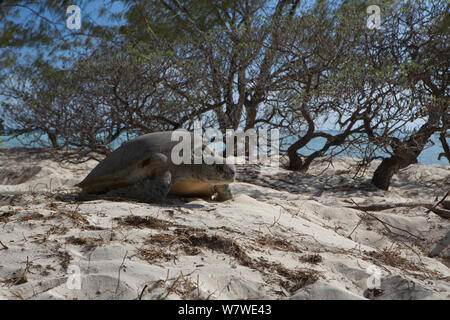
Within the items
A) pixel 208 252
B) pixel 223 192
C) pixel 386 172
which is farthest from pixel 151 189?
pixel 386 172

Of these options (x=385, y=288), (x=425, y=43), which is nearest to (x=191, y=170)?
(x=385, y=288)

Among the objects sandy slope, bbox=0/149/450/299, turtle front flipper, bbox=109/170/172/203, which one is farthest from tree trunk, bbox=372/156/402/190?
turtle front flipper, bbox=109/170/172/203

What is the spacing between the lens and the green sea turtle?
2908 mm

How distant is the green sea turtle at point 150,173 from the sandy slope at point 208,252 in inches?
7.8

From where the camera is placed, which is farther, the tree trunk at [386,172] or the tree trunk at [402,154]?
the tree trunk at [386,172]

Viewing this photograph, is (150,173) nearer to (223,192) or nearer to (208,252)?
(223,192)

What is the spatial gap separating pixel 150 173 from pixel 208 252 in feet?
4.37

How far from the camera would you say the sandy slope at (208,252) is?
4.76 feet

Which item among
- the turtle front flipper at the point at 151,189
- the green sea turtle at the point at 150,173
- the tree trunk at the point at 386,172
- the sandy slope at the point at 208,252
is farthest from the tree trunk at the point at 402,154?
the turtle front flipper at the point at 151,189

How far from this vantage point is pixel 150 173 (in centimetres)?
301

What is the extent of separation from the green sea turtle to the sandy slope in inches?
7.8

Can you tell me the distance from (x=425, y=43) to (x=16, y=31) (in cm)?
893

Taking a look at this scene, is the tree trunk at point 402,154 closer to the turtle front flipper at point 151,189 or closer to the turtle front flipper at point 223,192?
the turtle front flipper at point 223,192
